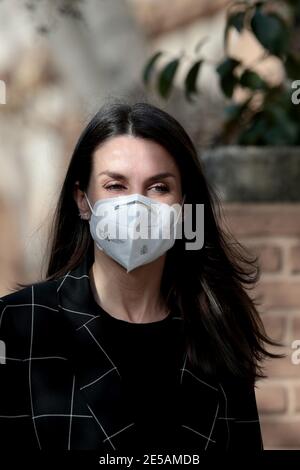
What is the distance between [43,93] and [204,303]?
7919 millimetres

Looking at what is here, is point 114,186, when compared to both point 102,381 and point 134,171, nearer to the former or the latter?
point 134,171

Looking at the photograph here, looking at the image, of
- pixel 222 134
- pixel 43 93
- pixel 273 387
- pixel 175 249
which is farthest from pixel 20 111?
pixel 175 249

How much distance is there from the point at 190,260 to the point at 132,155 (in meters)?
0.45

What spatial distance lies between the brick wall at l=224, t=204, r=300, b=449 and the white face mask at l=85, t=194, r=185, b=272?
1.55 metres

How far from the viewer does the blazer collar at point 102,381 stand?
8.99ft

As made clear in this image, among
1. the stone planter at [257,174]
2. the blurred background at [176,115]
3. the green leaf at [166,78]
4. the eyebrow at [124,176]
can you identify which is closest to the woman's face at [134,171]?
the eyebrow at [124,176]

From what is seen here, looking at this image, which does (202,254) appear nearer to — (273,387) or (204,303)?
(204,303)

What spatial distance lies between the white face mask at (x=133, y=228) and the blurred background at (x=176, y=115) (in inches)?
15.2

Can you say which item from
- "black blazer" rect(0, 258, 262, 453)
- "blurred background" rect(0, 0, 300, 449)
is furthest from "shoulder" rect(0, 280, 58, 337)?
"blurred background" rect(0, 0, 300, 449)

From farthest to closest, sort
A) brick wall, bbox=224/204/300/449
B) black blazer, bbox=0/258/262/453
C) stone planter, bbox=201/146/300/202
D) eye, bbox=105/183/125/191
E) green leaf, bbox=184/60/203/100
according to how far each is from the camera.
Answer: green leaf, bbox=184/60/203/100, stone planter, bbox=201/146/300/202, brick wall, bbox=224/204/300/449, eye, bbox=105/183/125/191, black blazer, bbox=0/258/262/453

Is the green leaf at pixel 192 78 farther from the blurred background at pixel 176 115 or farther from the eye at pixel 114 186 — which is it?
the eye at pixel 114 186

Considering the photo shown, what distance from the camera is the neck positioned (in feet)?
9.50

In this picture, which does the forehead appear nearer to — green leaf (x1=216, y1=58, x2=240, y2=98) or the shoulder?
the shoulder

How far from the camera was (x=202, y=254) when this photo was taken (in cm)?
314
